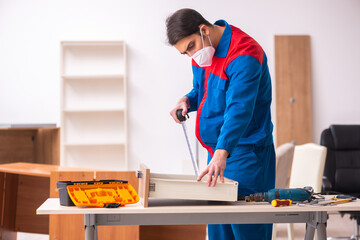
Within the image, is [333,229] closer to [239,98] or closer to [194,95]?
[194,95]

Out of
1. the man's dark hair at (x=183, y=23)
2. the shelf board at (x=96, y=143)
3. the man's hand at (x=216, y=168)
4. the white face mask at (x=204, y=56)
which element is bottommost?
the man's hand at (x=216, y=168)

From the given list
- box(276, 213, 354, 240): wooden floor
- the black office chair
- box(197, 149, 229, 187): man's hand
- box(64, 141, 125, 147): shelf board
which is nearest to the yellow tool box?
box(197, 149, 229, 187): man's hand

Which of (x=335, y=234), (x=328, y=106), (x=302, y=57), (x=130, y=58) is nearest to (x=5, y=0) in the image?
(x=130, y=58)

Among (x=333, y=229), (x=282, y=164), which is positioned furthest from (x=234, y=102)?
(x=333, y=229)

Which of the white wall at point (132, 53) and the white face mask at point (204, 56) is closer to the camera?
the white face mask at point (204, 56)

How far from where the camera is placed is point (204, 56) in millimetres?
1678

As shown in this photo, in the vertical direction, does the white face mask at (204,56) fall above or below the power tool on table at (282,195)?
above

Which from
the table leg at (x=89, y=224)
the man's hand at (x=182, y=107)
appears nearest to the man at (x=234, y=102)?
the man's hand at (x=182, y=107)

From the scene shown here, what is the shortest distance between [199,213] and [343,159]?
284 cm

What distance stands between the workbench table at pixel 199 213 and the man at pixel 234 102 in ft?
0.44

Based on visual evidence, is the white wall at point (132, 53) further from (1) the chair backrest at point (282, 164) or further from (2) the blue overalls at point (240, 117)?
(2) the blue overalls at point (240, 117)

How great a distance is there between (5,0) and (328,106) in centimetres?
400

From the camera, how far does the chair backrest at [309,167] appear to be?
281cm

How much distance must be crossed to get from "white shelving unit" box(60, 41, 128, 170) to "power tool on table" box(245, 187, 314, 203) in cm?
352
